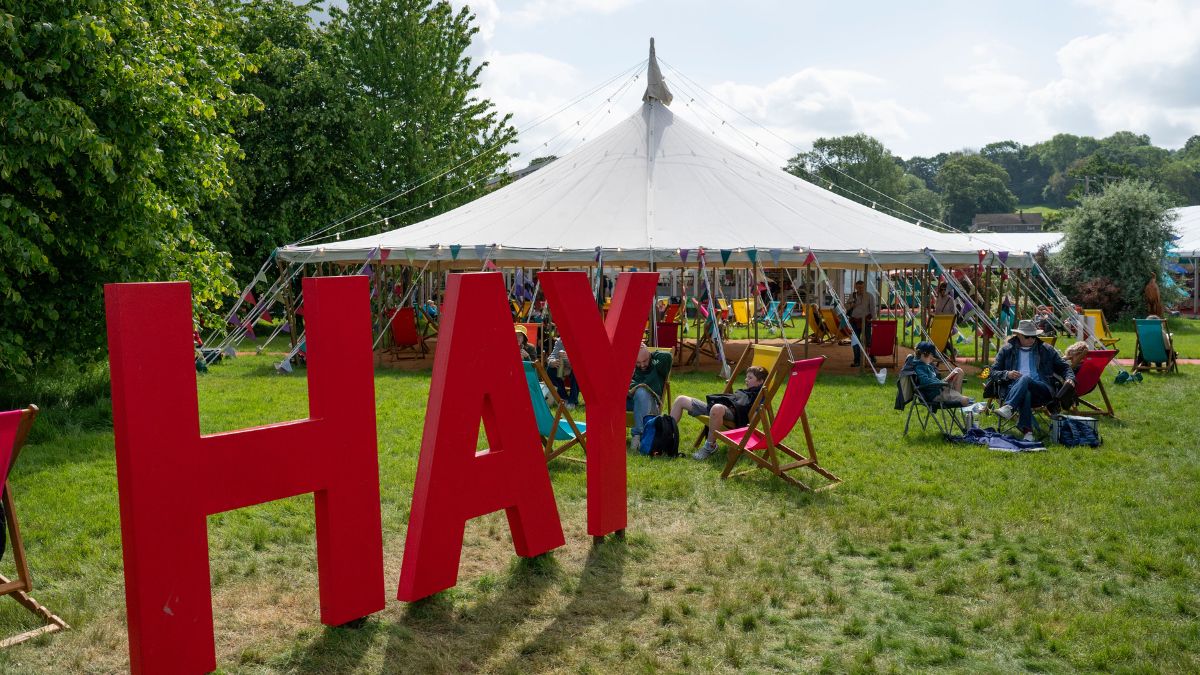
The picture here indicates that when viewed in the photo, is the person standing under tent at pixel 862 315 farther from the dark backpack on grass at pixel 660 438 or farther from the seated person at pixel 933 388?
the dark backpack on grass at pixel 660 438

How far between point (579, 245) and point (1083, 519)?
8.72 metres

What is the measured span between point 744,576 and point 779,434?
226cm

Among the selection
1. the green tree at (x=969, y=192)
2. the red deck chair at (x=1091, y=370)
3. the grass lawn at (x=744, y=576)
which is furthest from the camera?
the green tree at (x=969, y=192)

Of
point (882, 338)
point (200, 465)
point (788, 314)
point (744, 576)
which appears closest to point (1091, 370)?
point (882, 338)

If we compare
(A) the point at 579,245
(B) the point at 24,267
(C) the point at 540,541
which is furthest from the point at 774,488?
(A) the point at 579,245

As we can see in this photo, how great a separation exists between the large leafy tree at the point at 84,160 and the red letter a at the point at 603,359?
533cm

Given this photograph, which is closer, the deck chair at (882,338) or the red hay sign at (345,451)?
the red hay sign at (345,451)

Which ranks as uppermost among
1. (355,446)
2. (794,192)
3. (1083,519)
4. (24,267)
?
(794,192)

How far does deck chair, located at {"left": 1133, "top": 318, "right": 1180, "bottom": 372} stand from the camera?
1284 cm

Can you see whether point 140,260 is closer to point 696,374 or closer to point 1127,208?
point 696,374

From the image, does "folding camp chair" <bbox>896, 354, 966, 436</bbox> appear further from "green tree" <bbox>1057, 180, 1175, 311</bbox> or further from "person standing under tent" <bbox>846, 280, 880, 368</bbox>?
"green tree" <bbox>1057, 180, 1175, 311</bbox>

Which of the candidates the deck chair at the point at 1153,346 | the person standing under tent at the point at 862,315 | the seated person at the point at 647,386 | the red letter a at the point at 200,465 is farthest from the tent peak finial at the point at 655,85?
the red letter a at the point at 200,465

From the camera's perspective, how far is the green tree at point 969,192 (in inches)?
3991

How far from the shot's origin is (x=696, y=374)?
13.2m
